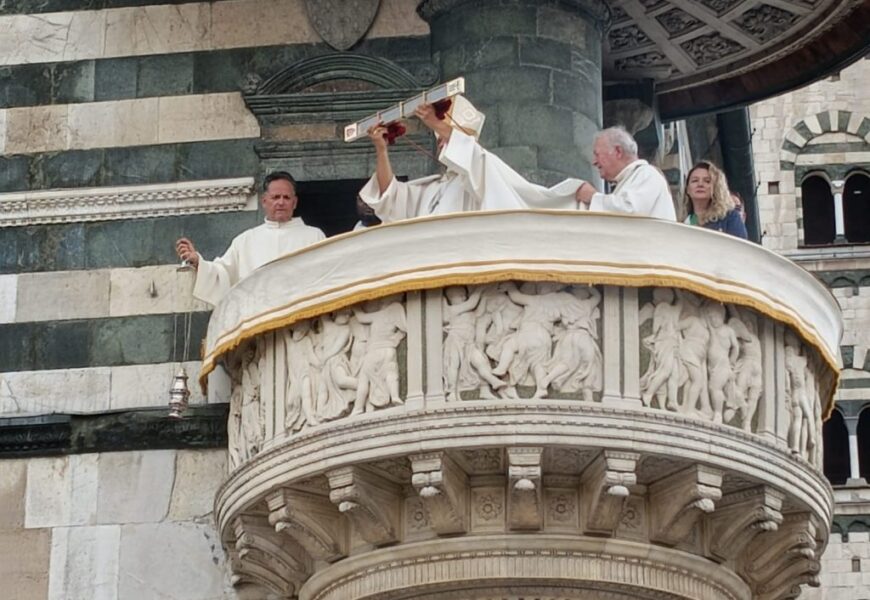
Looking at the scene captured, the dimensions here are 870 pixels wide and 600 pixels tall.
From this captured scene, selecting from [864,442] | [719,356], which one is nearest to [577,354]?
[719,356]

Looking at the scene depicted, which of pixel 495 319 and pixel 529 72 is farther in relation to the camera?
pixel 529 72

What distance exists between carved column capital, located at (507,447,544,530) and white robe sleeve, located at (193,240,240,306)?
8.37ft

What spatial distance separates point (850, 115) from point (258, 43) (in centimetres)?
3006

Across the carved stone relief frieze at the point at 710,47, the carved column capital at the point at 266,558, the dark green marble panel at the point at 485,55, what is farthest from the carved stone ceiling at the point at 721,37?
the carved column capital at the point at 266,558

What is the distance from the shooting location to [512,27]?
52.6ft

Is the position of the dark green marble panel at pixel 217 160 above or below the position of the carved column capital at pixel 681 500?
above

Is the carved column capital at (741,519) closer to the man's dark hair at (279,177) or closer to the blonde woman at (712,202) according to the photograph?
the blonde woman at (712,202)

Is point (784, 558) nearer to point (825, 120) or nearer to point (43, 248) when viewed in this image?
point (43, 248)

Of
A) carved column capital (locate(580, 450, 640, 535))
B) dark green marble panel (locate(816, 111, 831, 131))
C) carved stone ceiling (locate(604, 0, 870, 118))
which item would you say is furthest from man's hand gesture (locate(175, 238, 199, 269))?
dark green marble panel (locate(816, 111, 831, 131))

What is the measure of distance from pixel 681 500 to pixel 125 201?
447 centimetres

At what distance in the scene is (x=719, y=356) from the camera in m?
13.9

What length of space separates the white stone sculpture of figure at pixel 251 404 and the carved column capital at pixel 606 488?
1929mm

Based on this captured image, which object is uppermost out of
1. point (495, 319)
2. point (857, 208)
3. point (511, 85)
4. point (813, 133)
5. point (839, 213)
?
point (813, 133)

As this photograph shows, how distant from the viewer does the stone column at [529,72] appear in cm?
1575
